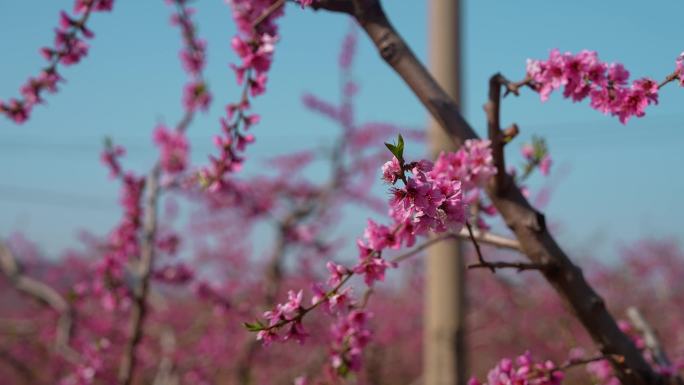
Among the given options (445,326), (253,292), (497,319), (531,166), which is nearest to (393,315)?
(497,319)

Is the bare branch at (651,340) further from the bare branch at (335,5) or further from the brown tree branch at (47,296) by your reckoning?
the brown tree branch at (47,296)

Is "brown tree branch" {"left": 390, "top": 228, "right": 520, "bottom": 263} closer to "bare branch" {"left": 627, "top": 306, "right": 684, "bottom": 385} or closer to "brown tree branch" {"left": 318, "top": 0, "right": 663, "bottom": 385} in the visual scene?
"brown tree branch" {"left": 318, "top": 0, "right": 663, "bottom": 385}

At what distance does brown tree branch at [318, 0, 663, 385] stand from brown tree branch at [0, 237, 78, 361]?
11.1 ft

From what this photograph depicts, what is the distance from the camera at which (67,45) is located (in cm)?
225

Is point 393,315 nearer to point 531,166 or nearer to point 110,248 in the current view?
point 110,248

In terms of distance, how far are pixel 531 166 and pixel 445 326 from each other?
10.2 ft

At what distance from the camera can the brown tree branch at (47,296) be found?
165 inches

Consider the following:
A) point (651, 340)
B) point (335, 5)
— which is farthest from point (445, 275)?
point (335, 5)

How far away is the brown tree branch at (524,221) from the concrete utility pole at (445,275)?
325cm

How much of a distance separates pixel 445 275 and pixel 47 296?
307cm

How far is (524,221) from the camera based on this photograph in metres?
1.46

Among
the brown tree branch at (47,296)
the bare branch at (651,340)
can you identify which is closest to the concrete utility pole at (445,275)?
the bare branch at (651,340)

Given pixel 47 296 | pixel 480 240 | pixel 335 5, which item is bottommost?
pixel 480 240

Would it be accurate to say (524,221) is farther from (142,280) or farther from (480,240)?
(142,280)
